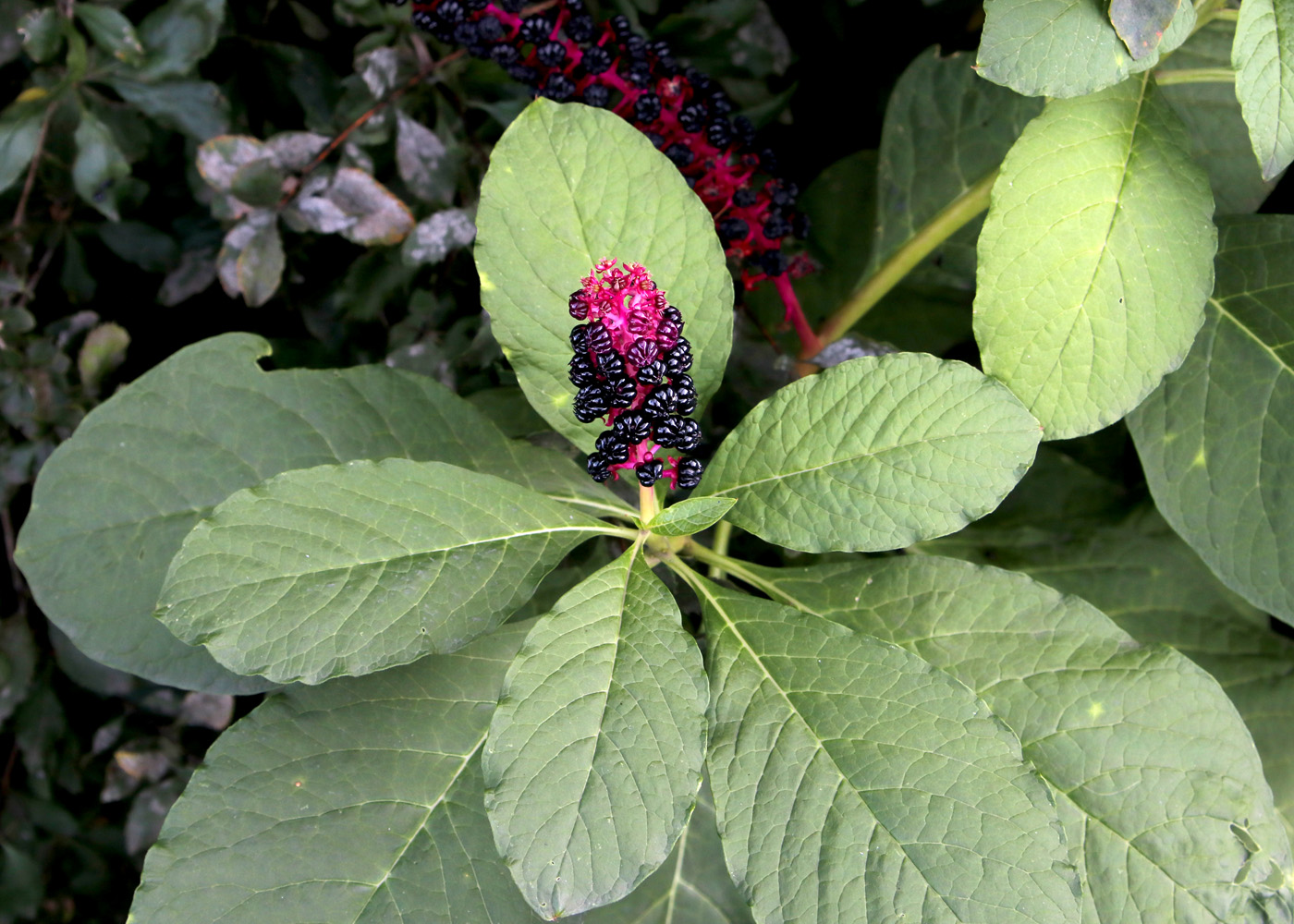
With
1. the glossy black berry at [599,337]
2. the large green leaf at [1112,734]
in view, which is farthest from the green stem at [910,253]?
the glossy black berry at [599,337]

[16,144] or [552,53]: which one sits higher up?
[552,53]

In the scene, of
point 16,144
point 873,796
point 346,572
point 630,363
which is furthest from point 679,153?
point 16,144

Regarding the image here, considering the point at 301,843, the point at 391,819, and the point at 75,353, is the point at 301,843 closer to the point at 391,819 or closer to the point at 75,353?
the point at 391,819

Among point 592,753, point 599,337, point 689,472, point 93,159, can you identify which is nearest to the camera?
point 592,753

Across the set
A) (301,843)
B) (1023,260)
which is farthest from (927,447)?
(301,843)

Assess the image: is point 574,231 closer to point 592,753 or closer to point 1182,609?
point 592,753

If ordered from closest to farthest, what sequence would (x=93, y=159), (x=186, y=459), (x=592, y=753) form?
(x=592, y=753) → (x=186, y=459) → (x=93, y=159)

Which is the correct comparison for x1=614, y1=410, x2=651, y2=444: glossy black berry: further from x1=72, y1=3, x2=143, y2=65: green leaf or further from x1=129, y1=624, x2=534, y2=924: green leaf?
x1=72, y1=3, x2=143, y2=65: green leaf

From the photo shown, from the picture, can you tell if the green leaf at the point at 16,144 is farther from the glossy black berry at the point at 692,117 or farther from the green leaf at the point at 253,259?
the glossy black berry at the point at 692,117
